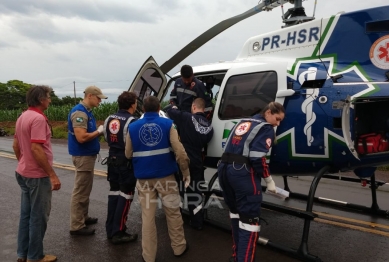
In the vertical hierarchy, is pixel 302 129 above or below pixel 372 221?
above

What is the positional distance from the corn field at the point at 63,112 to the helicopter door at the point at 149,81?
21.7m

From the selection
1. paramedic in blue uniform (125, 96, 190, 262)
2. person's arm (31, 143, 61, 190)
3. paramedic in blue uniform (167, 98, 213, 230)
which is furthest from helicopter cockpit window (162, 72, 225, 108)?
person's arm (31, 143, 61, 190)

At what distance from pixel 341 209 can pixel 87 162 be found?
4.17m

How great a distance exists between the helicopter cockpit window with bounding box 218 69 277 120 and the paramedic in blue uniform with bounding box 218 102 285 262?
117 centimetres

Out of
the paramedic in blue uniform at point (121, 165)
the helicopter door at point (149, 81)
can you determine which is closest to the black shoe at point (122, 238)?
the paramedic in blue uniform at point (121, 165)

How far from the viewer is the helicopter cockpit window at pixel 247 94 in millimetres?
4621

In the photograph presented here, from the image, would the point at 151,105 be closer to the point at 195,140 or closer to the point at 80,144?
the point at 195,140

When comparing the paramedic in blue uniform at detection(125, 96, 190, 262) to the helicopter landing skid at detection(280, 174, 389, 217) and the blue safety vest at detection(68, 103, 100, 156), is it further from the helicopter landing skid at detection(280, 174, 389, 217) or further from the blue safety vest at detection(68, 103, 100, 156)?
the helicopter landing skid at detection(280, 174, 389, 217)

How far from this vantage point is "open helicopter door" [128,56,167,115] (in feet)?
18.7

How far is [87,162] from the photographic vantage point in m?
4.96

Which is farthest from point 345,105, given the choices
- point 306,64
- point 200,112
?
point 200,112

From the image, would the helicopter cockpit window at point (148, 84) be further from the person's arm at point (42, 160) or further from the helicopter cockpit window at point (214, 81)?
the person's arm at point (42, 160)

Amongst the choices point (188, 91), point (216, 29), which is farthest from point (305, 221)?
point (216, 29)

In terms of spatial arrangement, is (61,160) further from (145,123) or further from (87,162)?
(145,123)
